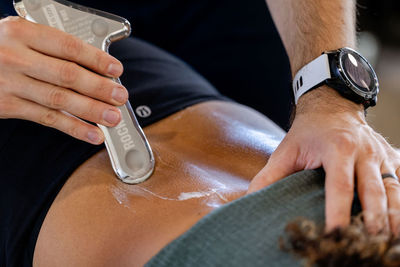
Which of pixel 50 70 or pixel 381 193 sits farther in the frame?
pixel 50 70

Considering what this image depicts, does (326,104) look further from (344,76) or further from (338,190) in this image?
(338,190)

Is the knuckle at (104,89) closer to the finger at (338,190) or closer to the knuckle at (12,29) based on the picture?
the knuckle at (12,29)

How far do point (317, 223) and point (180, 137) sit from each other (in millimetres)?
322

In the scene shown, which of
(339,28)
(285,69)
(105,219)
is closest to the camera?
(105,219)

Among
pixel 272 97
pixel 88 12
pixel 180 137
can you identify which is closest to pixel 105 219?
pixel 180 137

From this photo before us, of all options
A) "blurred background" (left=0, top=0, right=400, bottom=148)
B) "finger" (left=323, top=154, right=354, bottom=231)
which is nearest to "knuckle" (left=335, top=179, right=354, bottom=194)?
"finger" (left=323, top=154, right=354, bottom=231)

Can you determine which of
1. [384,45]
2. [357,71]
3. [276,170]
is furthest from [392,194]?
[384,45]

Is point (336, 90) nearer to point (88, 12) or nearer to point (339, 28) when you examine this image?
point (339, 28)

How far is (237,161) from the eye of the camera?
0.71 meters

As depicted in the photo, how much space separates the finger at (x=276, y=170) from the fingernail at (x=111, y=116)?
0.22m

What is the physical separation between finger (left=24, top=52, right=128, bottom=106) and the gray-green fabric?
0.26m

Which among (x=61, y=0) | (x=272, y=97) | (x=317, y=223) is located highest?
(x=61, y=0)

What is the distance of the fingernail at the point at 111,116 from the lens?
64 cm

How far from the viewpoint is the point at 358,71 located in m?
0.71
